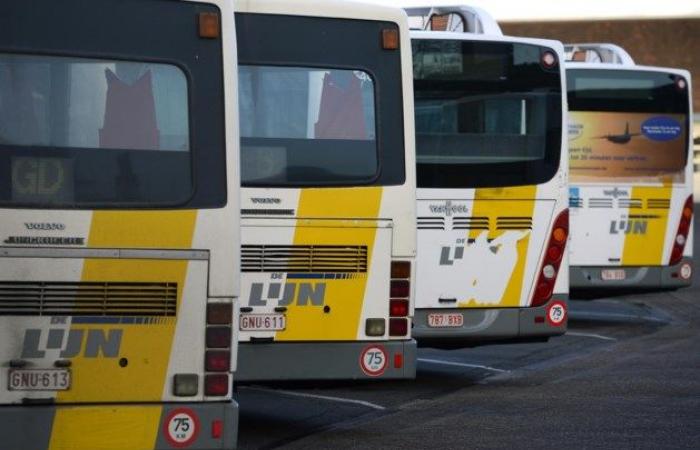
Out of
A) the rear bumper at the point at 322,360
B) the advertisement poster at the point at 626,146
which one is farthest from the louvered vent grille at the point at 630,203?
the rear bumper at the point at 322,360

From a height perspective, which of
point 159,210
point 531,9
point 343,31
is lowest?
point 159,210

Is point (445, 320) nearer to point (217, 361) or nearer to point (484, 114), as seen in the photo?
point (484, 114)

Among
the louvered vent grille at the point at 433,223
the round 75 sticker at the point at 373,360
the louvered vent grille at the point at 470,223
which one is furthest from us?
the louvered vent grille at the point at 470,223

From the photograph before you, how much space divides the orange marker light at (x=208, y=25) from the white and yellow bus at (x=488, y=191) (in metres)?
6.35

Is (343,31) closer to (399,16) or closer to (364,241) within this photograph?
(399,16)

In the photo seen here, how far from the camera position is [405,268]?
12.4m

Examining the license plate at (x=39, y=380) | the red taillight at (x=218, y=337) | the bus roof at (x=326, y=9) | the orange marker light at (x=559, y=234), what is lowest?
the license plate at (x=39, y=380)

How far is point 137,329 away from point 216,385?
1.52 ft

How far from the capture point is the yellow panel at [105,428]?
884 centimetres

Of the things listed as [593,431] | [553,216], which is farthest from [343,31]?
[553,216]

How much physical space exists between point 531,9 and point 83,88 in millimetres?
49746

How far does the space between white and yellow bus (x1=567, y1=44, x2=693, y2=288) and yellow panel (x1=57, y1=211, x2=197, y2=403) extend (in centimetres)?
1346

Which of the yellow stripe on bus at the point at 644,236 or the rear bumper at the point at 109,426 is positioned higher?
the yellow stripe on bus at the point at 644,236

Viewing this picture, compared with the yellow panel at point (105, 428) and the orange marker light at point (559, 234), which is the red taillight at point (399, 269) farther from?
the orange marker light at point (559, 234)
